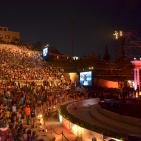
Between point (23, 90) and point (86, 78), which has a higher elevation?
point (86, 78)

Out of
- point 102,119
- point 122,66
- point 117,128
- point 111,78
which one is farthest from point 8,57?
point 117,128

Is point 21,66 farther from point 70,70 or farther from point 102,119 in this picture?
point 102,119

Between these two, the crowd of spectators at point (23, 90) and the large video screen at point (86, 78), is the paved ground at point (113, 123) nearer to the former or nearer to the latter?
the crowd of spectators at point (23, 90)

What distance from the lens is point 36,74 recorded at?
49.8 metres

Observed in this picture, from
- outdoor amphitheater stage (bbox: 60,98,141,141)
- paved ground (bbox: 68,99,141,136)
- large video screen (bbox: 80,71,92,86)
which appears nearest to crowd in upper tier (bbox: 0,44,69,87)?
large video screen (bbox: 80,71,92,86)

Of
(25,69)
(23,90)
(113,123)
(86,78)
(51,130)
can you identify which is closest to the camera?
(113,123)

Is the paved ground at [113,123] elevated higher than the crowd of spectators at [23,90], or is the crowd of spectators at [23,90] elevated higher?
the crowd of spectators at [23,90]

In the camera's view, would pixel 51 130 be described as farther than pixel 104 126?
Yes

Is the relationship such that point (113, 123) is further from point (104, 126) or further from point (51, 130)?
point (51, 130)

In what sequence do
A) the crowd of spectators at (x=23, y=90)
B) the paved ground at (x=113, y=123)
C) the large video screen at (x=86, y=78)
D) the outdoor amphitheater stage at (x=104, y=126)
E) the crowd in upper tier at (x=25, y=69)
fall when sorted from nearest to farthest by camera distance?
the outdoor amphitheater stage at (x=104, y=126) → the paved ground at (x=113, y=123) → the crowd of spectators at (x=23, y=90) → the crowd in upper tier at (x=25, y=69) → the large video screen at (x=86, y=78)

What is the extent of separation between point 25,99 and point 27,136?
11358 millimetres

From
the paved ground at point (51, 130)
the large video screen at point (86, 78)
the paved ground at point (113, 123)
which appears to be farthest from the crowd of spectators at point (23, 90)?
the paved ground at point (113, 123)

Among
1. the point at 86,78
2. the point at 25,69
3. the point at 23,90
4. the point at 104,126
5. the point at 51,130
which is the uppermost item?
the point at 25,69

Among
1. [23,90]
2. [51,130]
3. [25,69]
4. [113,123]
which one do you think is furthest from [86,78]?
[113,123]
